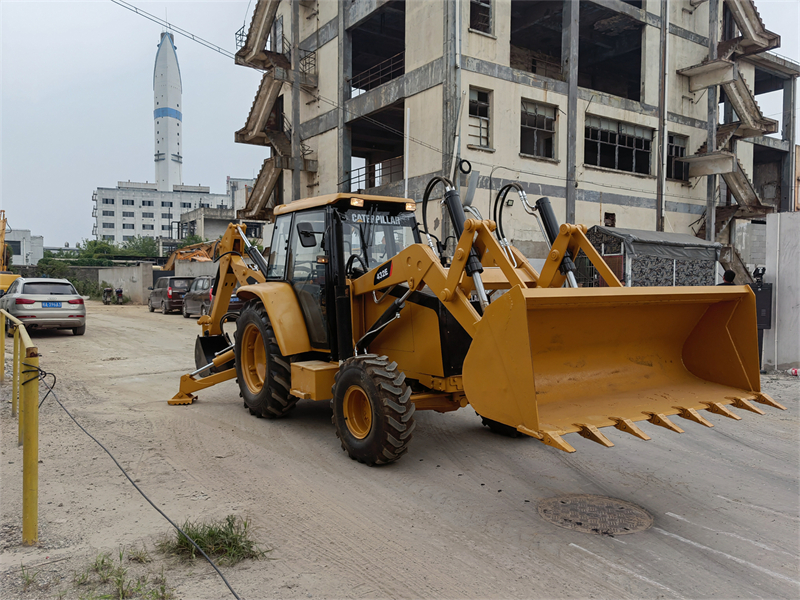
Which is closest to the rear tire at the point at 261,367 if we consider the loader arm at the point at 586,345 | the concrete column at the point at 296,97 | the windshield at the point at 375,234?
the windshield at the point at 375,234

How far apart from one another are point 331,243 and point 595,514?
3.62 metres

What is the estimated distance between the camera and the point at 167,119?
11519 cm

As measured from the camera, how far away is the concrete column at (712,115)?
963 inches

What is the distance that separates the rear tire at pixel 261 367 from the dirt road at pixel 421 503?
25cm

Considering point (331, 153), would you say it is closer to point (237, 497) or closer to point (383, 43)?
point (383, 43)

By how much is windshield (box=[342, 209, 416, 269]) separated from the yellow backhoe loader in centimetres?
2

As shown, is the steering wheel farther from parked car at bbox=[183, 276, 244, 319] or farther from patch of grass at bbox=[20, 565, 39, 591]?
parked car at bbox=[183, 276, 244, 319]

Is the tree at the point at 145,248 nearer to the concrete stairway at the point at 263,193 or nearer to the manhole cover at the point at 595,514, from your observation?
the concrete stairway at the point at 263,193

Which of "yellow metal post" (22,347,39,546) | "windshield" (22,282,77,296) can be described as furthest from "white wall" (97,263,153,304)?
"yellow metal post" (22,347,39,546)

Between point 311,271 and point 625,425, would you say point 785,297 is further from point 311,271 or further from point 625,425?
point 311,271

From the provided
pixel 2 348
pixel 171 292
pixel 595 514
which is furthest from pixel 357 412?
pixel 171 292

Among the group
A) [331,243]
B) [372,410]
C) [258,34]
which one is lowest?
[372,410]

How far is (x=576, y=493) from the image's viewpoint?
16.0ft

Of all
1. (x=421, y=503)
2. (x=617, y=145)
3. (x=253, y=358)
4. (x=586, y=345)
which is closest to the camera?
(x=421, y=503)
